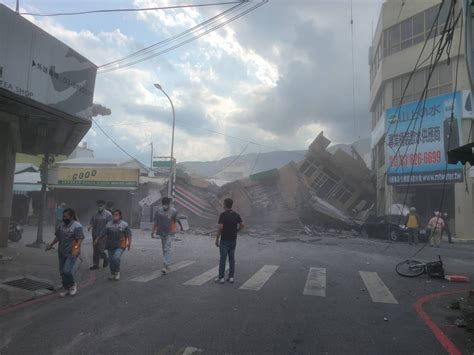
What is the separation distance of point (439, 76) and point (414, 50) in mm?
3083

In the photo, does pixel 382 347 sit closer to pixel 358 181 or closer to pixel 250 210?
pixel 250 210

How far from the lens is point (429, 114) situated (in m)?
26.1

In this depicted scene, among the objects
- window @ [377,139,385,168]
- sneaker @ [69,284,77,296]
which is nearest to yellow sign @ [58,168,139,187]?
window @ [377,139,385,168]

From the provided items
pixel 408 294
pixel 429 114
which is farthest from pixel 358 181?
pixel 408 294

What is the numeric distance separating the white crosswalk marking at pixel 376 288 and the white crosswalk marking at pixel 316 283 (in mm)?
905

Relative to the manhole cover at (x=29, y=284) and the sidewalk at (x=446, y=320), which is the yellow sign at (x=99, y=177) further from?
the sidewalk at (x=446, y=320)

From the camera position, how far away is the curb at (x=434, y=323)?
493 cm

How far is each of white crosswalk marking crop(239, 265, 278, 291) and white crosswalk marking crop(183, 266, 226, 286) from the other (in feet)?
2.85

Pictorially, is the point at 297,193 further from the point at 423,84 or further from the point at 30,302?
the point at 30,302

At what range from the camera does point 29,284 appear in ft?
26.1

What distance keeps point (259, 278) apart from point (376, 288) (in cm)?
246

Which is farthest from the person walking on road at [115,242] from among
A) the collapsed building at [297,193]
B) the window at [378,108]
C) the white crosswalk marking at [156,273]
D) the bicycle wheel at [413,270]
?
the window at [378,108]

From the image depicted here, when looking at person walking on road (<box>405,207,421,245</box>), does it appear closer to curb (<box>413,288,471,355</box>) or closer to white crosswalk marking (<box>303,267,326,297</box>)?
white crosswalk marking (<box>303,267,326,297</box>)

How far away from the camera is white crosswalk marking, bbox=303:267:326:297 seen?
25.4 ft
